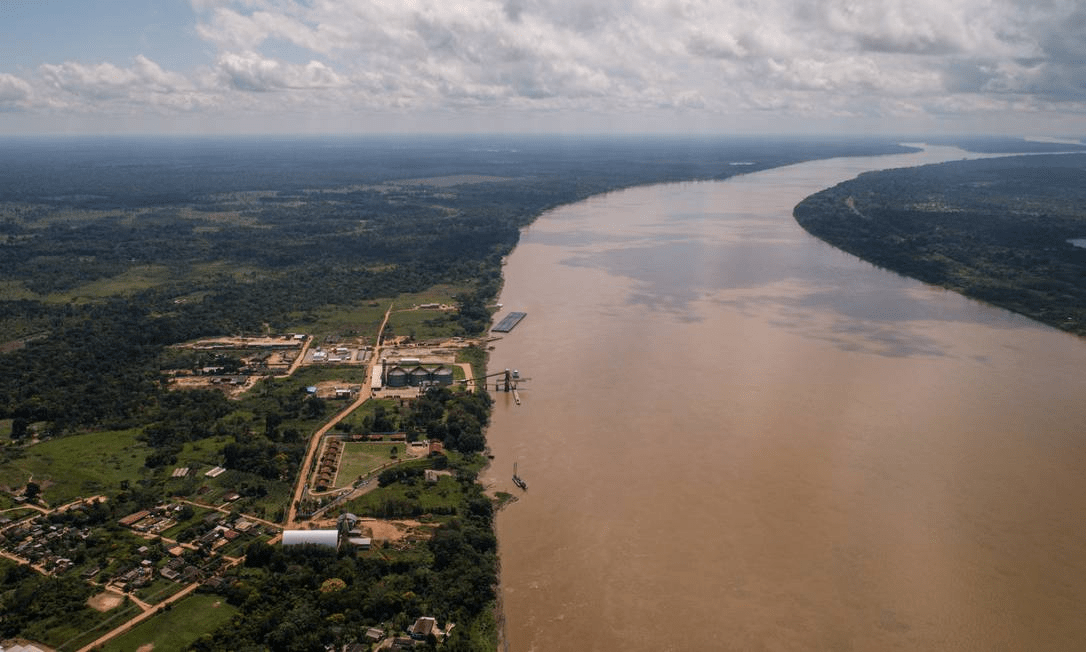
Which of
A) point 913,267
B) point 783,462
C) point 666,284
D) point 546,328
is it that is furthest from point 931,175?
point 783,462

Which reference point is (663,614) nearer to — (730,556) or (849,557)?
(730,556)

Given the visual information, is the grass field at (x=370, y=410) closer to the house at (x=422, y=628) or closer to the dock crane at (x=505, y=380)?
the dock crane at (x=505, y=380)

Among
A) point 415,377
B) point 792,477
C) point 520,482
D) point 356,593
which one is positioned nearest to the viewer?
point 356,593

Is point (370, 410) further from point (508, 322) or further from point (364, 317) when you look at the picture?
point (364, 317)

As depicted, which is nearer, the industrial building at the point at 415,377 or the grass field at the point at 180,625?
the grass field at the point at 180,625

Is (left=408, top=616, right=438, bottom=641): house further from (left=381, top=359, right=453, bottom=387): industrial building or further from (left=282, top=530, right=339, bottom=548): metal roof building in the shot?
(left=381, top=359, right=453, bottom=387): industrial building

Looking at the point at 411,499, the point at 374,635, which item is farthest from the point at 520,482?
the point at 374,635

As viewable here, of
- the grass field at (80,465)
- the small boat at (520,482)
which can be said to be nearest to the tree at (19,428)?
the grass field at (80,465)
